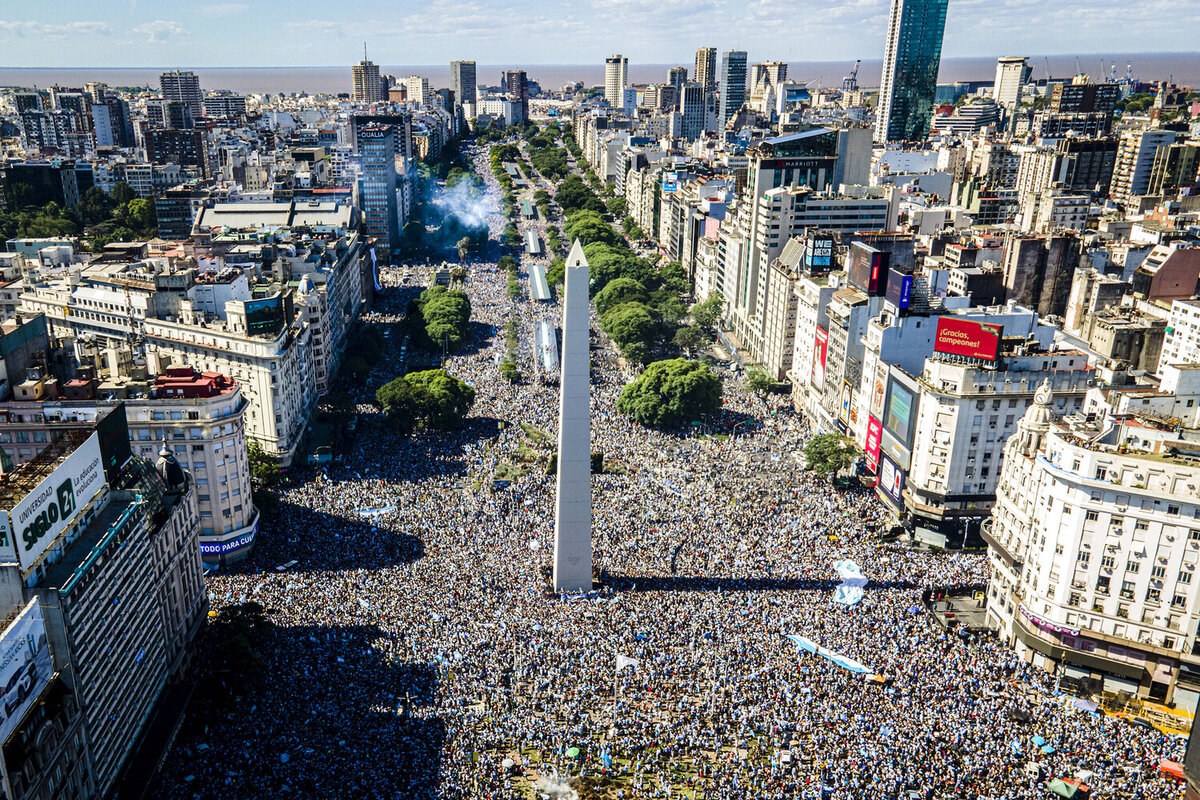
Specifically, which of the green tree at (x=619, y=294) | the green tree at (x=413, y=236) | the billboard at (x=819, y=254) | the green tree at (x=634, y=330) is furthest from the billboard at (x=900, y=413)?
the green tree at (x=413, y=236)

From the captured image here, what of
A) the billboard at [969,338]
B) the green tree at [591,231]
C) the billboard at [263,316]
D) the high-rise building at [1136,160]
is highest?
the high-rise building at [1136,160]

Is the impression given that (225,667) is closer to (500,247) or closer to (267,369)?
(267,369)

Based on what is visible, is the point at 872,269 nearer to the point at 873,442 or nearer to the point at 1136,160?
the point at 873,442

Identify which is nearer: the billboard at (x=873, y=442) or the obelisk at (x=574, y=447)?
the obelisk at (x=574, y=447)

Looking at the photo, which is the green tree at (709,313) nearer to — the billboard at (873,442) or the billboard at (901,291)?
the billboard at (873,442)

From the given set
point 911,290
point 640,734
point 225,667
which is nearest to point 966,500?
point 911,290

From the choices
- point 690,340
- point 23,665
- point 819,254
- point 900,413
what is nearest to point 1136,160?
point 690,340
